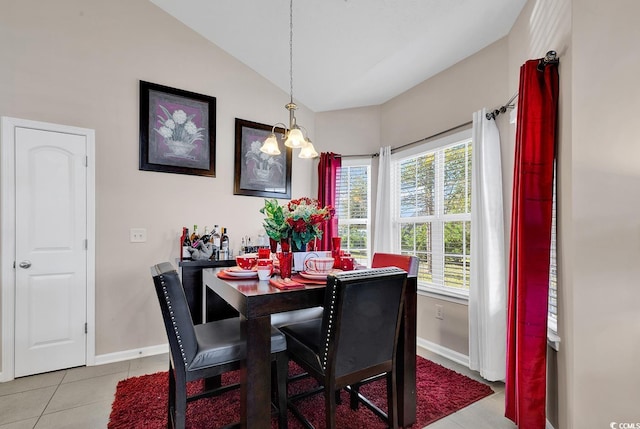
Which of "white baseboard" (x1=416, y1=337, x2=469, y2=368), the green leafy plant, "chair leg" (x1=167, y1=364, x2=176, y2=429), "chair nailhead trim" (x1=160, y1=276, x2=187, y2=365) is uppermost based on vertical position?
the green leafy plant

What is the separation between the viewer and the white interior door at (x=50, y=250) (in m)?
2.43

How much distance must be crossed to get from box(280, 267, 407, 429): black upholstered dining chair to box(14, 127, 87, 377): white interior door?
2.24 metres

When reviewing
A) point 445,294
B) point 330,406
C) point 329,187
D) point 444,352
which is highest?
point 329,187

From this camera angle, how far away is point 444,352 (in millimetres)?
2869

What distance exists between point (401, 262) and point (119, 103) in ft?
9.40

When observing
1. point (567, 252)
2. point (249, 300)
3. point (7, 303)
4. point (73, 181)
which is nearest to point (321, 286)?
point (249, 300)

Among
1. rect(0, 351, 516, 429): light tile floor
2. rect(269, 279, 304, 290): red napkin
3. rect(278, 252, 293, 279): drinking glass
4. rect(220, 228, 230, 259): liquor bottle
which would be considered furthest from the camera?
rect(220, 228, 230, 259): liquor bottle

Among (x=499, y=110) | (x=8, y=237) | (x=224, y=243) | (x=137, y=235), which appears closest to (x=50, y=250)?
(x=8, y=237)

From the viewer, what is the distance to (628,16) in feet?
4.61

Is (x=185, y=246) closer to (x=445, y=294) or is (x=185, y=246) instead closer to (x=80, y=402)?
(x=80, y=402)

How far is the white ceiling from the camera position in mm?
2291

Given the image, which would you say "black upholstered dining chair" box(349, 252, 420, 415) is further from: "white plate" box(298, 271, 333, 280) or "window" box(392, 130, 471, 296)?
"window" box(392, 130, 471, 296)

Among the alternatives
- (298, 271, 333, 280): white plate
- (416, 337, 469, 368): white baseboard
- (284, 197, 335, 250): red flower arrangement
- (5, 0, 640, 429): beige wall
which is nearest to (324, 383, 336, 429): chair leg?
(298, 271, 333, 280): white plate

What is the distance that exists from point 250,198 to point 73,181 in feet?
5.21
